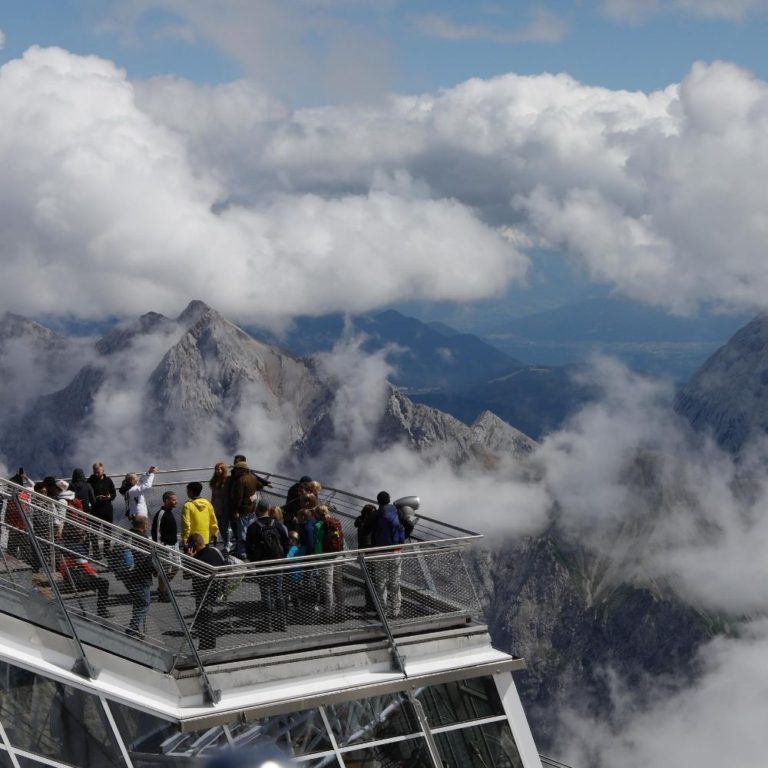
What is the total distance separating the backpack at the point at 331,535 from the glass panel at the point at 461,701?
3.32 metres

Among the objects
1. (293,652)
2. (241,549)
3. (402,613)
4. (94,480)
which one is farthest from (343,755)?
(94,480)

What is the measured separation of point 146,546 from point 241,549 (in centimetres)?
829

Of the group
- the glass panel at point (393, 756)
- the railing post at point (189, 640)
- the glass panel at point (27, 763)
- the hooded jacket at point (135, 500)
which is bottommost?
the glass panel at point (393, 756)

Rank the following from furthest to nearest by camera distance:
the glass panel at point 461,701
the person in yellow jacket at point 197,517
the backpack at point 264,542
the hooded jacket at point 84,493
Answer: the hooded jacket at point 84,493
the person in yellow jacket at point 197,517
the backpack at point 264,542
the glass panel at point 461,701

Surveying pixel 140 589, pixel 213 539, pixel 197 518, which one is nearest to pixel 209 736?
pixel 140 589

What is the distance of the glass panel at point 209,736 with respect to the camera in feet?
53.0

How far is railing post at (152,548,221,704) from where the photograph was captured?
16.5m

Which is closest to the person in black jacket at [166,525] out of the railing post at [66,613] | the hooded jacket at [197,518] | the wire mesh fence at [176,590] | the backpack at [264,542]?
the hooded jacket at [197,518]

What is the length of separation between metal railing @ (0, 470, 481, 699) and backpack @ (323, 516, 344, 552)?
5.27 ft

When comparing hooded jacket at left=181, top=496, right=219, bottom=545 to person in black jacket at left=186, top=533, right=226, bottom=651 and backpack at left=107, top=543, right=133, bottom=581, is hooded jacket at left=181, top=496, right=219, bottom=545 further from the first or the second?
backpack at left=107, top=543, right=133, bottom=581

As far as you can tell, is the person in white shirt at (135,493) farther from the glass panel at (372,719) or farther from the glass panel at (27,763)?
the glass panel at (27,763)

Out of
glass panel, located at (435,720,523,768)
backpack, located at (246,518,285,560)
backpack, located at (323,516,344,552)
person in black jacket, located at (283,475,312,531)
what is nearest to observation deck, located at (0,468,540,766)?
glass panel, located at (435,720,523,768)

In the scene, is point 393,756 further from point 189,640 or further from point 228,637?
point 189,640

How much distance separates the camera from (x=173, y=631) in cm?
1700
